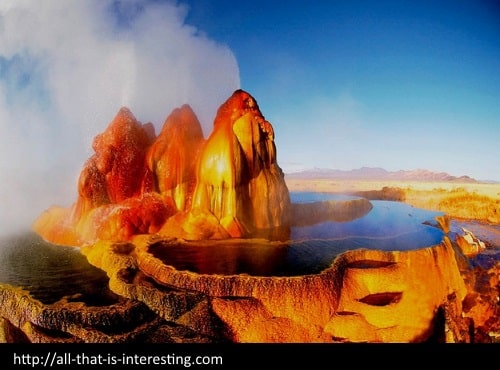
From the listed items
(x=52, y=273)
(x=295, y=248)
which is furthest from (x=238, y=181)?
(x=52, y=273)

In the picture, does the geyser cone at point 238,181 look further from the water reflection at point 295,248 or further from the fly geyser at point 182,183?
the water reflection at point 295,248

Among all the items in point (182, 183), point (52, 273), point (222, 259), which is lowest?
point (52, 273)

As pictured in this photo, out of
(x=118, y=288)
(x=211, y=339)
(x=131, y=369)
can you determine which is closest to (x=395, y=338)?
(x=211, y=339)

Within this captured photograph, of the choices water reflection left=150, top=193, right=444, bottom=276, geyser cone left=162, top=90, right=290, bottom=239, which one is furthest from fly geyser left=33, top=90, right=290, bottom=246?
water reflection left=150, top=193, right=444, bottom=276

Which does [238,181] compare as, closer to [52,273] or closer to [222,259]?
[222,259]

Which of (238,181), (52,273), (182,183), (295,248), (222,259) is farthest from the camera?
(182,183)

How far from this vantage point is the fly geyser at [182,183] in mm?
14008

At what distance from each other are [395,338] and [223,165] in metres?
9.28

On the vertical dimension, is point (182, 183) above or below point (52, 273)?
above

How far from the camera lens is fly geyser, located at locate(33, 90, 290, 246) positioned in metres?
14.0

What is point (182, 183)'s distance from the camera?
1535 cm

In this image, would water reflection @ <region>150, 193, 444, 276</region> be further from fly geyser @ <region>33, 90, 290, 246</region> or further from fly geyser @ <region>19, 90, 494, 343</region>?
fly geyser @ <region>33, 90, 290, 246</region>

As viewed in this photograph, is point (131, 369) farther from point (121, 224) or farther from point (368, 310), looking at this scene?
point (121, 224)

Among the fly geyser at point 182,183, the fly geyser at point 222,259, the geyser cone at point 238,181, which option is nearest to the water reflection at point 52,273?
the fly geyser at point 222,259
